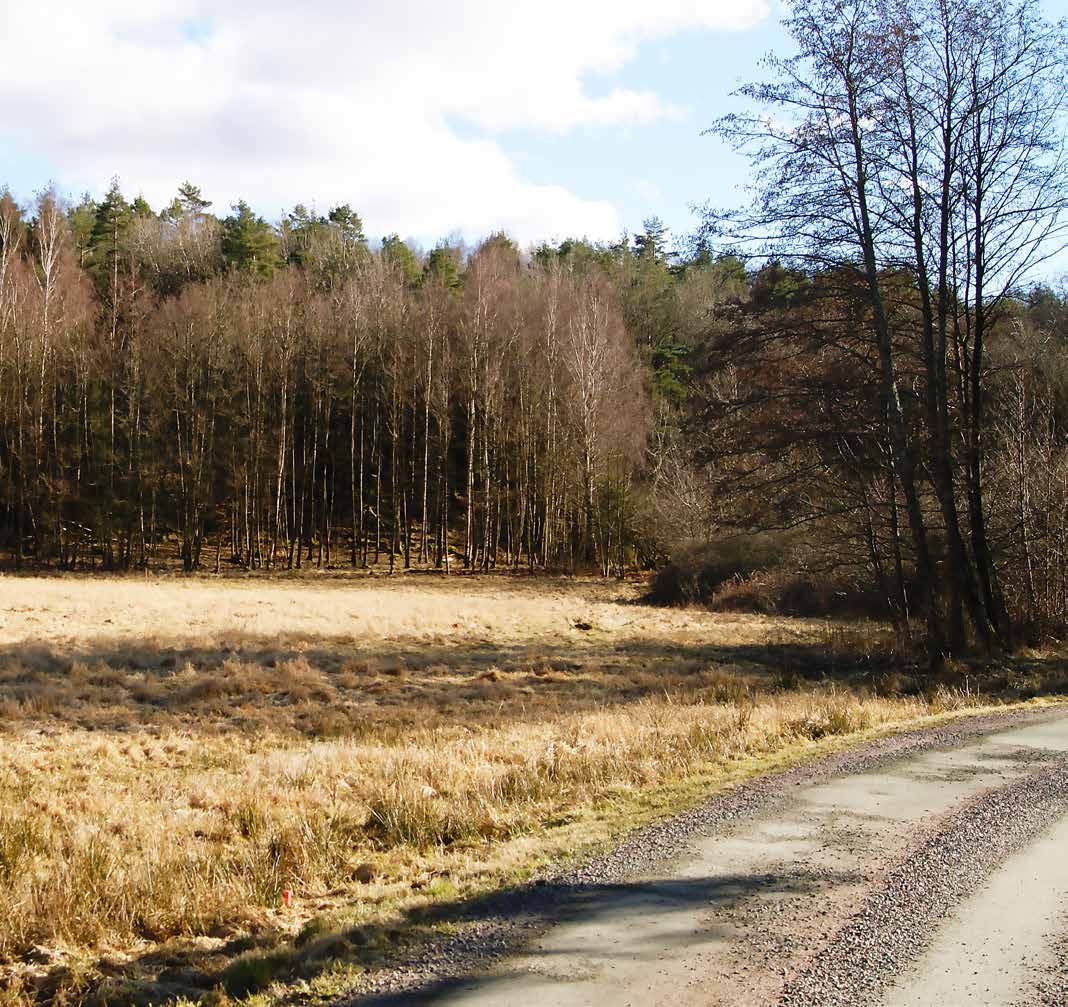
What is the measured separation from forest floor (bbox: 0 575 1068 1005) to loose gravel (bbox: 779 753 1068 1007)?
1.87m

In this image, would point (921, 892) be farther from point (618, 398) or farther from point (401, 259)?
point (401, 259)

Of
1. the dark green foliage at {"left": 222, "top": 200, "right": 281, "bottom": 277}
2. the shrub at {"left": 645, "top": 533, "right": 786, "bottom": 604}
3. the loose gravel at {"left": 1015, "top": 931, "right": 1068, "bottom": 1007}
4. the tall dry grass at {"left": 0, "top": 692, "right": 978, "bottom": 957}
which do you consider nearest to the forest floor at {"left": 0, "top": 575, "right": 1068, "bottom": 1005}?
the tall dry grass at {"left": 0, "top": 692, "right": 978, "bottom": 957}

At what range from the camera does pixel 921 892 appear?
5.49 meters

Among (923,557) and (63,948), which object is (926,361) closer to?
(923,557)

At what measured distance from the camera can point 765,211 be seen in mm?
18172

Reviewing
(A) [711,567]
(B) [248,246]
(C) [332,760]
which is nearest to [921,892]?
(C) [332,760]

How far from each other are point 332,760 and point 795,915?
21.7ft

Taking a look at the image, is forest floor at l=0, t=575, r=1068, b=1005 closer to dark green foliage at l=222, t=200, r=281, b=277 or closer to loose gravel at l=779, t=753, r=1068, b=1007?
loose gravel at l=779, t=753, r=1068, b=1007

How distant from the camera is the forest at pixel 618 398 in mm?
18312

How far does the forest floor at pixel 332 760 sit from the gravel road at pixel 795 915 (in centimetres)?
44

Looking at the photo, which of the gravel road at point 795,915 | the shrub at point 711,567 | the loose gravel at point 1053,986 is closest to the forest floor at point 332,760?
the gravel road at point 795,915

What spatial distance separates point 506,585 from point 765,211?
27.3 m

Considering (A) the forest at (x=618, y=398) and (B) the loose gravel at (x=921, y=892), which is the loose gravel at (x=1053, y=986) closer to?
(B) the loose gravel at (x=921, y=892)

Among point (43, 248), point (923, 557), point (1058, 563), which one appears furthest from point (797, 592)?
point (43, 248)
